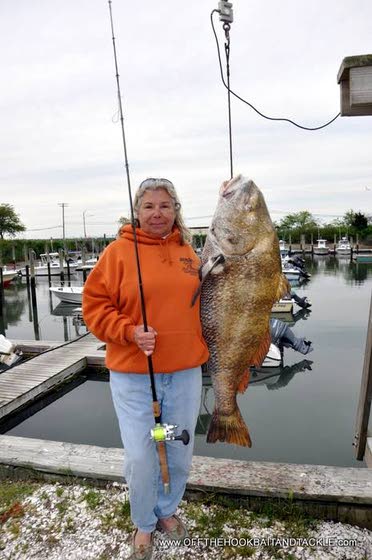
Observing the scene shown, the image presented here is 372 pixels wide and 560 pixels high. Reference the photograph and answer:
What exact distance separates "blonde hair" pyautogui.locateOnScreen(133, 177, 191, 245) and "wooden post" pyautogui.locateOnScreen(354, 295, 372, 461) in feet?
7.27

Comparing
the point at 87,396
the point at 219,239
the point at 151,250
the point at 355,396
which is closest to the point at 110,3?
the point at 151,250

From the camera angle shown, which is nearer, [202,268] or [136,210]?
[202,268]

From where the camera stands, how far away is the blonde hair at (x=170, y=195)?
2557 millimetres

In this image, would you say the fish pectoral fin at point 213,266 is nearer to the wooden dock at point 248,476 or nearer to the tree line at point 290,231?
the wooden dock at point 248,476

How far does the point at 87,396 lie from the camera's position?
1032 cm

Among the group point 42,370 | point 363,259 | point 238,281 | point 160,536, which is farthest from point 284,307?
point 363,259

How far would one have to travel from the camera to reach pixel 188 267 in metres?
2.55

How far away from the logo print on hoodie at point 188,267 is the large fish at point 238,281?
0.27m

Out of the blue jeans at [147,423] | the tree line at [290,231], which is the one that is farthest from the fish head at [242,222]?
the tree line at [290,231]

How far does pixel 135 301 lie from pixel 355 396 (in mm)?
10177

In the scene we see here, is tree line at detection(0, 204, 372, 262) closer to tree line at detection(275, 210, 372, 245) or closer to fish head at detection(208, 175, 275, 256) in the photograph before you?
tree line at detection(275, 210, 372, 245)

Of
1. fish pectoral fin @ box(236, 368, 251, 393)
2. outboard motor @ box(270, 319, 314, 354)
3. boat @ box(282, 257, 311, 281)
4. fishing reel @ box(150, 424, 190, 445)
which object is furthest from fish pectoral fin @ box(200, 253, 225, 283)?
boat @ box(282, 257, 311, 281)

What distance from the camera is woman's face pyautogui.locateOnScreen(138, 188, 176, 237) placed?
2547mm

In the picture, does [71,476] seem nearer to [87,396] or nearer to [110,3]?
[110,3]
